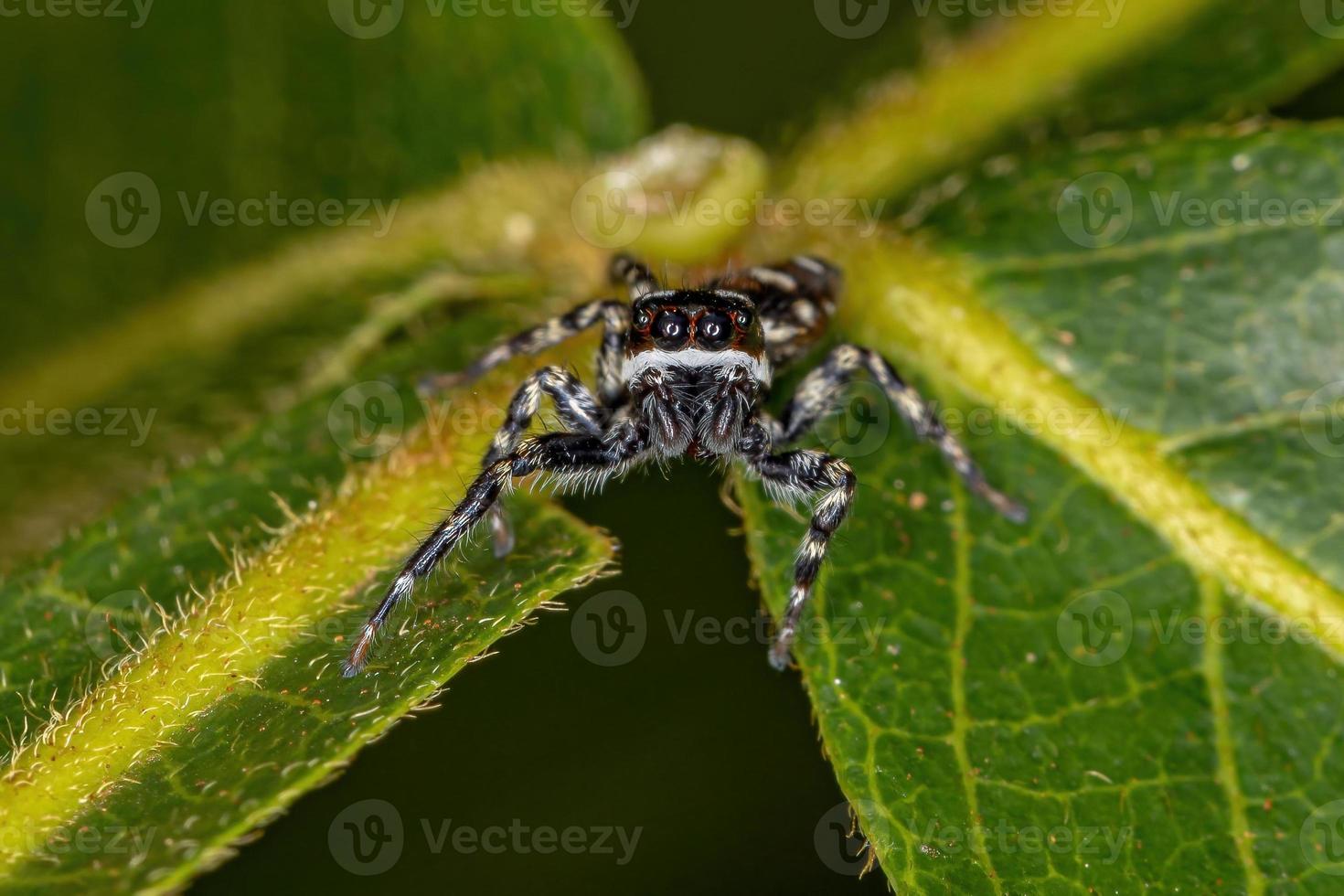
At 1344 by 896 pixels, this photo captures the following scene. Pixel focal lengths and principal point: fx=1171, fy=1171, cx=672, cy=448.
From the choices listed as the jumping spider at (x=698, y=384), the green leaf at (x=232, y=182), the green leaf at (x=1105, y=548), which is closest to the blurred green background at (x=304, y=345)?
the green leaf at (x=232, y=182)

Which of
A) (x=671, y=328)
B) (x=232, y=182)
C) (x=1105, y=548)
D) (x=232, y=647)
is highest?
(x=232, y=182)

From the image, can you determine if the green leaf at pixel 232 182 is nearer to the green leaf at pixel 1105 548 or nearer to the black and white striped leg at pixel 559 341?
the black and white striped leg at pixel 559 341

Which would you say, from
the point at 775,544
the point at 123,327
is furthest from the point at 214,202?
the point at 775,544

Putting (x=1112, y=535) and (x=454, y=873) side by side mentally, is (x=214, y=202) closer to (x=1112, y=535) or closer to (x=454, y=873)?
(x=454, y=873)

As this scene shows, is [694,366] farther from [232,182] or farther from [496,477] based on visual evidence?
[232,182]

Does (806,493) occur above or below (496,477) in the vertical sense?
below

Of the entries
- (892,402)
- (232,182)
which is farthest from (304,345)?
(892,402)

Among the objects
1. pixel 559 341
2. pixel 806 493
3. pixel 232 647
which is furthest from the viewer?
pixel 559 341
